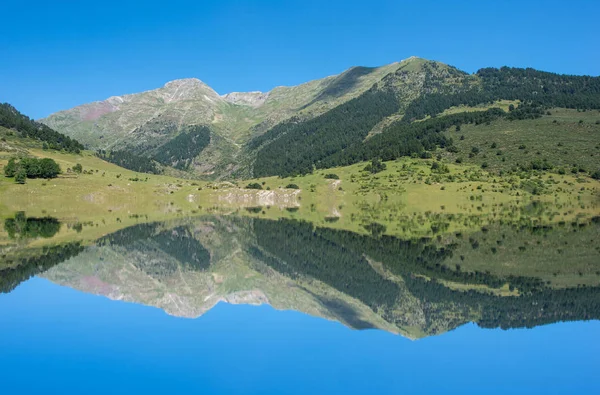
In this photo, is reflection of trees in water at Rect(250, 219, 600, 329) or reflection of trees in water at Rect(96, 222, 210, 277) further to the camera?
reflection of trees in water at Rect(96, 222, 210, 277)

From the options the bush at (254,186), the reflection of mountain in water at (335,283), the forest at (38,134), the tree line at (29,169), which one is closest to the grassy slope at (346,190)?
the tree line at (29,169)

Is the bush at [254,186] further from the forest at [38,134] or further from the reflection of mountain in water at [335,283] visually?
the reflection of mountain in water at [335,283]

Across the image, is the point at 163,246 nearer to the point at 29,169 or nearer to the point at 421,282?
the point at 421,282

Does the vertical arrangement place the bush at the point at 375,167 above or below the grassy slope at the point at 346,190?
above

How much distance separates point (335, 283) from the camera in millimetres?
26859

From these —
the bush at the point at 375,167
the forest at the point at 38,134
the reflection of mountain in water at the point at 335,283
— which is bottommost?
the reflection of mountain in water at the point at 335,283

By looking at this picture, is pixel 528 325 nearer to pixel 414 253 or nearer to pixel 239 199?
pixel 414 253

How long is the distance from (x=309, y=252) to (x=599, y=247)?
2367 cm

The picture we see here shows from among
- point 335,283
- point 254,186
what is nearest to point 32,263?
point 335,283

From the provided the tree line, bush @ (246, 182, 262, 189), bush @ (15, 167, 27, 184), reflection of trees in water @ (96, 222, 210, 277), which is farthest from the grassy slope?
reflection of trees in water @ (96, 222, 210, 277)

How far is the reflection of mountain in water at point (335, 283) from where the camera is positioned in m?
20.1

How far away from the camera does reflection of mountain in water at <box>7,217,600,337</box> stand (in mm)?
20078

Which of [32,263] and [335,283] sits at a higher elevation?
[32,263]

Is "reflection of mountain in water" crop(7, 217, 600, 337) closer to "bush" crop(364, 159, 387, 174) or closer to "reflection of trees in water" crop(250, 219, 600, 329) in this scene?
"reflection of trees in water" crop(250, 219, 600, 329)
